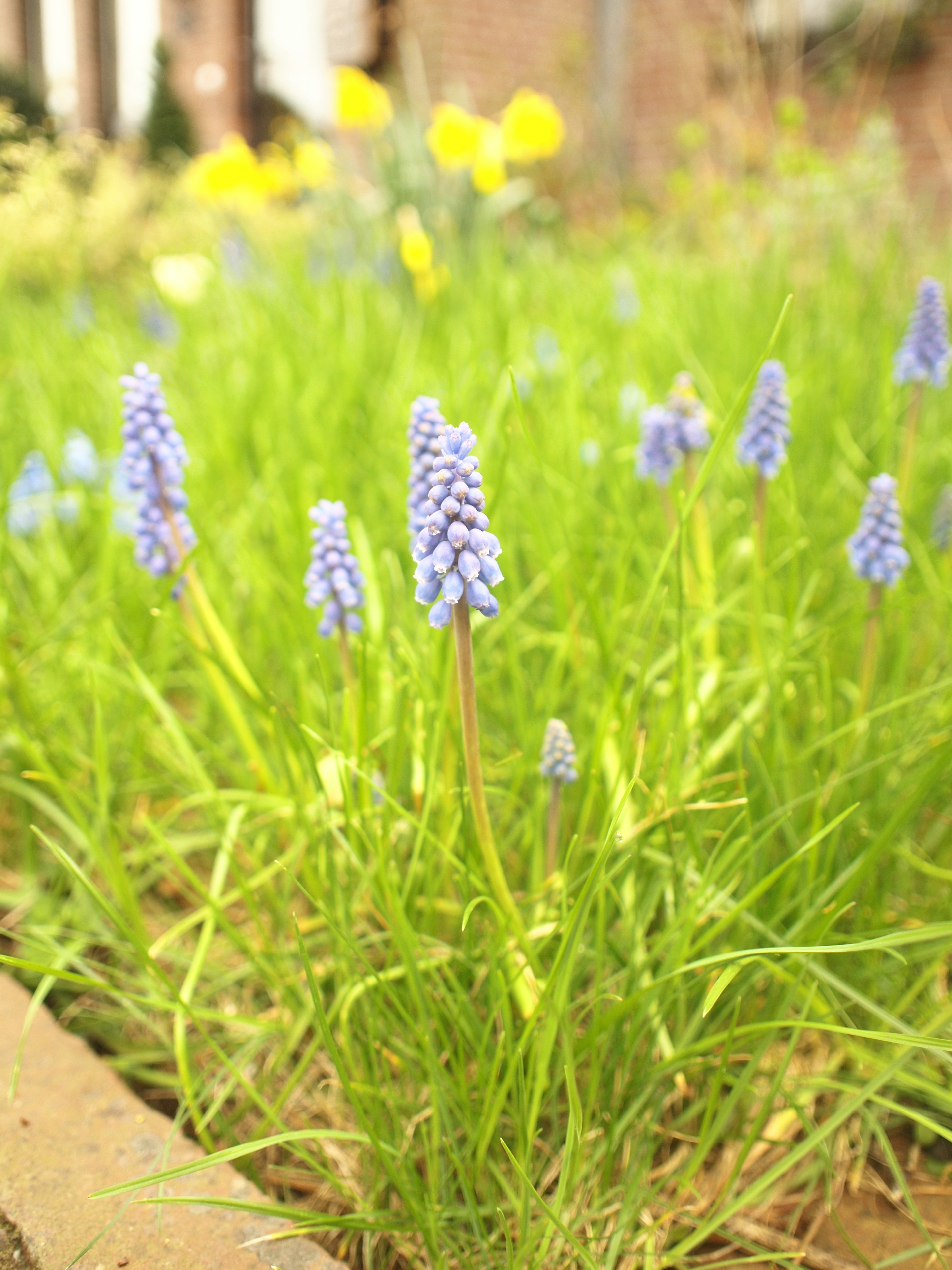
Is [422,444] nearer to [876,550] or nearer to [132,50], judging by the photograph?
[876,550]

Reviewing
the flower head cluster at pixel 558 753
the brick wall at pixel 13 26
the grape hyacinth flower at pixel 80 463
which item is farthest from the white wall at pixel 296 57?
the flower head cluster at pixel 558 753

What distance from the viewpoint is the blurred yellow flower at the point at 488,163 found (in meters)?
5.42

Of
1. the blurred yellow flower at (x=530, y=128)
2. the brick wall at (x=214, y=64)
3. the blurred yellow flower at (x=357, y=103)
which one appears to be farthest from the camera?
the brick wall at (x=214, y=64)

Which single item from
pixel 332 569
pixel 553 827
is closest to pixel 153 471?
pixel 332 569

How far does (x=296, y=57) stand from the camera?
11734 millimetres

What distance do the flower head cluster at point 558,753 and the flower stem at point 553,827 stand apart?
1.0 inches

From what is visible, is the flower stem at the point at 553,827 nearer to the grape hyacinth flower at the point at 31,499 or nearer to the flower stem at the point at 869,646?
the flower stem at the point at 869,646

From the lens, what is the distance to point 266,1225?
46.3 inches

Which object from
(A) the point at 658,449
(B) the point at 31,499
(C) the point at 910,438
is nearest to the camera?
(A) the point at 658,449

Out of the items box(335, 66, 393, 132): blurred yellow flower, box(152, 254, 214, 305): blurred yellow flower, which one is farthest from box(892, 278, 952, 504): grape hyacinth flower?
box(335, 66, 393, 132): blurred yellow flower

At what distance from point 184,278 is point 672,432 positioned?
4246mm

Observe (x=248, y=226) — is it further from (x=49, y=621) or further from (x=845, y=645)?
(x=845, y=645)

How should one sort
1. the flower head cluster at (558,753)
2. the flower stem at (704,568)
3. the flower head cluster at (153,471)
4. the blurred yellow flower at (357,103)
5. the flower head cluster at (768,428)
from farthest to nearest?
the blurred yellow flower at (357,103)
the flower stem at (704,568)
the flower head cluster at (768,428)
the flower head cluster at (153,471)
the flower head cluster at (558,753)

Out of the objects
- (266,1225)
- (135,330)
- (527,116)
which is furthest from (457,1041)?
(527,116)
